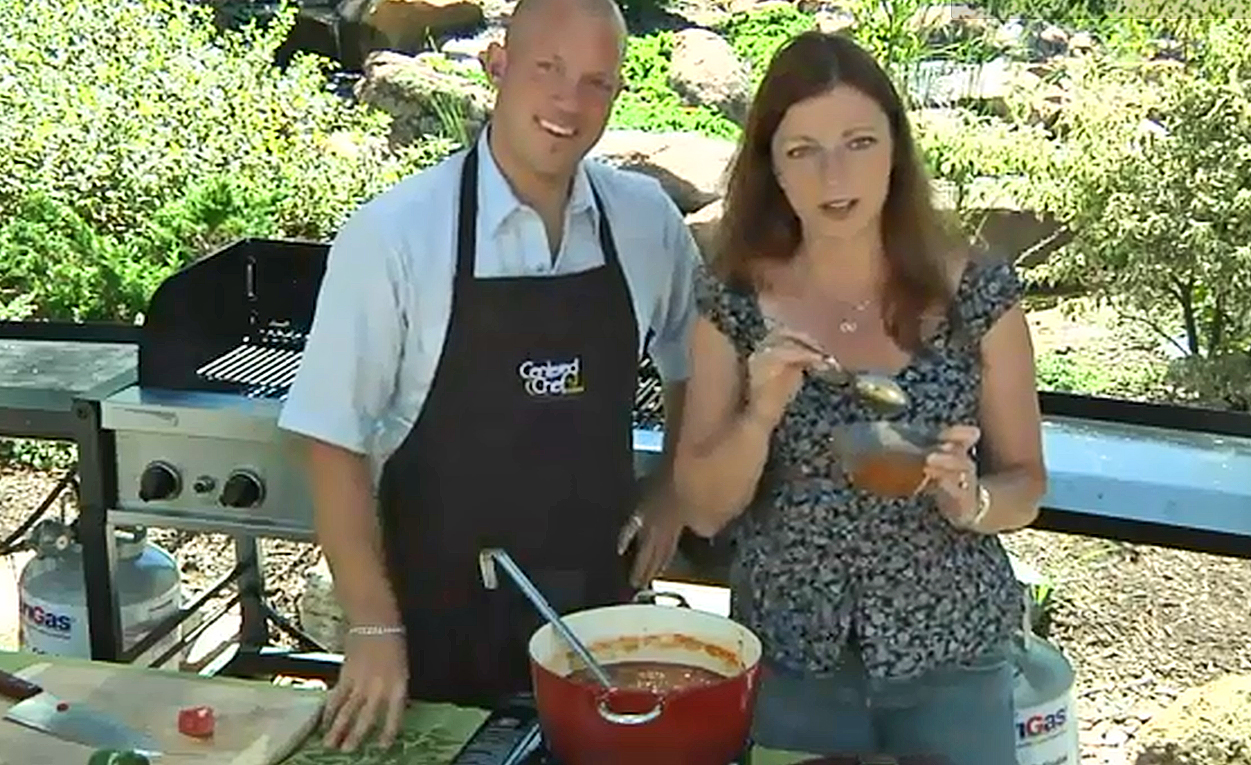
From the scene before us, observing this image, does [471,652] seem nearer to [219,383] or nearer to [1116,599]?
[219,383]

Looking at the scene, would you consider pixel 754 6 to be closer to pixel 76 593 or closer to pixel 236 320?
pixel 236 320

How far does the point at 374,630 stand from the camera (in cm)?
166

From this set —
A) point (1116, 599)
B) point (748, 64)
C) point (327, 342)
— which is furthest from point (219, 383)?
point (748, 64)

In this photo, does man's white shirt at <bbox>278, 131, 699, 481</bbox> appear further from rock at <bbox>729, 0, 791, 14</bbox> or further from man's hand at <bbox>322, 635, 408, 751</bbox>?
rock at <bbox>729, 0, 791, 14</bbox>

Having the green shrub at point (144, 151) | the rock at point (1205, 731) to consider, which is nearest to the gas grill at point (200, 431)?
the rock at point (1205, 731)

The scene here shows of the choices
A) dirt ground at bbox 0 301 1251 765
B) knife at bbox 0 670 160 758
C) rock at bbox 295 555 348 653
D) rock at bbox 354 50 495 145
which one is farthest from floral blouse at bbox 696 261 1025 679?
rock at bbox 354 50 495 145

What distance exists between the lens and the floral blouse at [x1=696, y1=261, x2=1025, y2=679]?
174 centimetres

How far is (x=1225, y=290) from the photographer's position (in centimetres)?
465

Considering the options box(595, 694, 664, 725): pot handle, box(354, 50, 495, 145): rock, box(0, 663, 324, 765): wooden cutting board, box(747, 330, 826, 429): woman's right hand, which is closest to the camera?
box(595, 694, 664, 725): pot handle

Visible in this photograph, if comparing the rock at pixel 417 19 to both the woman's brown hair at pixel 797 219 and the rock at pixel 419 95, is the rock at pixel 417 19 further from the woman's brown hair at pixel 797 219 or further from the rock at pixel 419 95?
the woman's brown hair at pixel 797 219

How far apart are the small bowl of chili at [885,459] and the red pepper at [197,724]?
62cm

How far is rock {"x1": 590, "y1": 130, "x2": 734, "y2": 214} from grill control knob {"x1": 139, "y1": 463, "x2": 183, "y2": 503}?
3123mm

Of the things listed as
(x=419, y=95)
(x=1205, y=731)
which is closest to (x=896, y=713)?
(x=1205, y=731)

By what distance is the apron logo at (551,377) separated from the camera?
1.77 metres
